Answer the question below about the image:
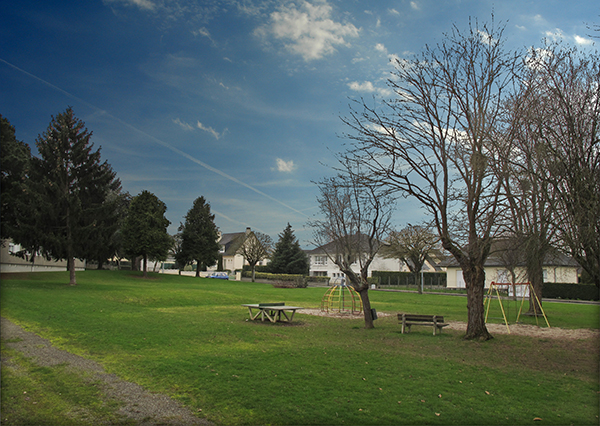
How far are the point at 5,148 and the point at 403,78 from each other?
29.4m

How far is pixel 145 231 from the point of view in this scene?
45.2 meters

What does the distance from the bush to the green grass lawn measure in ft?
101

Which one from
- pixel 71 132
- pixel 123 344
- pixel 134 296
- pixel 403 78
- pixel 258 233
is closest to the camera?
pixel 123 344

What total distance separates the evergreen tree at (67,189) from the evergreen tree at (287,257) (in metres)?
36.1

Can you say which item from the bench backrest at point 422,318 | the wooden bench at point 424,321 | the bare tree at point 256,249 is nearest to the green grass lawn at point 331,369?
the wooden bench at point 424,321

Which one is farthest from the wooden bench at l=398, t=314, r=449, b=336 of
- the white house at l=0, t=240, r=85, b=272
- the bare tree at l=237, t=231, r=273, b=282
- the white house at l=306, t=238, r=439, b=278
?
the white house at l=306, t=238, r=439, b=278

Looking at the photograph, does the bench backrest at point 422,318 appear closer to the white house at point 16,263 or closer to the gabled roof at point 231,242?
the white house at point 16,263

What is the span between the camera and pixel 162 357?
358 inches

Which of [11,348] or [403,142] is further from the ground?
[403,142]

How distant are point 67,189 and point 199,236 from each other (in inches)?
1177

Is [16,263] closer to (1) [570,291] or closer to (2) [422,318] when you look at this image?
(2) [422,318]

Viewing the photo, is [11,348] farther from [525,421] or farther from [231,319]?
Result: [525,421]

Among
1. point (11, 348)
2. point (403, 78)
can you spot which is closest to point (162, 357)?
point (11, 348)

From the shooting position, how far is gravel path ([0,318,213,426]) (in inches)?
220
